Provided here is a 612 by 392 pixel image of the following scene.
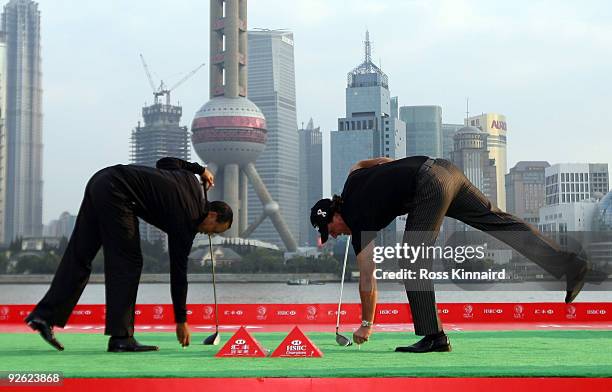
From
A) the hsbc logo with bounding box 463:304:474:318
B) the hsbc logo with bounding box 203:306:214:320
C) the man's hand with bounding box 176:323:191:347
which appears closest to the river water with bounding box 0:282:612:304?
the hsbc logo with bounding box 463:304:474:318

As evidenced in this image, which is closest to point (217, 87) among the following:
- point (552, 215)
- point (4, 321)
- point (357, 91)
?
point (357, 91)

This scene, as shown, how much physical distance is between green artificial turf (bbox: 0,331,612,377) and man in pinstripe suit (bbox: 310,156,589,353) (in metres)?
0.45

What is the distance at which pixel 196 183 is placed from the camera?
711cm

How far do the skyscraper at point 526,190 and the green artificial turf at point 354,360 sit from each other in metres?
147

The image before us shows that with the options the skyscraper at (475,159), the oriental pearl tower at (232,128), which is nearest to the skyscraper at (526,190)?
the skyscraper at (475,159)

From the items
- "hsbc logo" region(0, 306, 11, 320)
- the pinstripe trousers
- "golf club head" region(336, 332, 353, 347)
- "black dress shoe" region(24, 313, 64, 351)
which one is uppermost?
the pinstripe trousers

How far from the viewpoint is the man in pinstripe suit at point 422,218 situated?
246 inches

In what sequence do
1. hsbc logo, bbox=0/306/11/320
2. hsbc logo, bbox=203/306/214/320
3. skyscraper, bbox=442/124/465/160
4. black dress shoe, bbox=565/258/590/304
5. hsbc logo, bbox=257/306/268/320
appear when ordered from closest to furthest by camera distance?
1. black dress shoe, bbox=565/258/590/304
2. hsbc logo, bbox=257/306/268/320
3. hsbc logo, bbox=203/306/214/320
4. hsbc logo, bbox=0/306/11/320
5. skyscraper, bbox=442/124/465/160

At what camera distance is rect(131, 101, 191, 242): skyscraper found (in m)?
190

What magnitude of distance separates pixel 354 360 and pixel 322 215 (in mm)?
1474

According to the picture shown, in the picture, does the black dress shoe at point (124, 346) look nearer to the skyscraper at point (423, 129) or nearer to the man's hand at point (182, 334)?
the man's hand at point (182, 334)

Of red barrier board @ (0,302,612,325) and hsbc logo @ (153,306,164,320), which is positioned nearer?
red barrier board @ (0,302,612,325)

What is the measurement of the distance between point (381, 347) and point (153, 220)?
2.33 metres

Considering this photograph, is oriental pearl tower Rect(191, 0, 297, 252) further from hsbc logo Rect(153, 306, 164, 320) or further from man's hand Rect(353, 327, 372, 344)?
man's hand Rect(353, 327, 372, 344)
